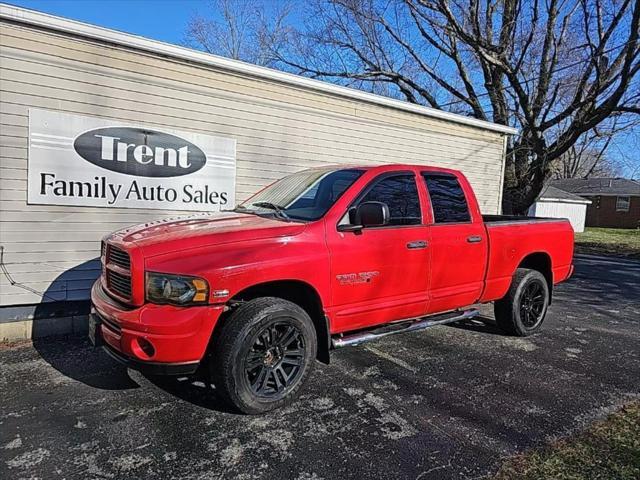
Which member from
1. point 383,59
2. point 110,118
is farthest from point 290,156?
point 383,59

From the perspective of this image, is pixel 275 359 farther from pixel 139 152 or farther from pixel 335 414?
pixel 139 152

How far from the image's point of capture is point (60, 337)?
5270 mm

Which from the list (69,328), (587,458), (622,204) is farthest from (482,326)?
(622,204)

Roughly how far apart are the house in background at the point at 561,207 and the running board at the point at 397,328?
28741 mm

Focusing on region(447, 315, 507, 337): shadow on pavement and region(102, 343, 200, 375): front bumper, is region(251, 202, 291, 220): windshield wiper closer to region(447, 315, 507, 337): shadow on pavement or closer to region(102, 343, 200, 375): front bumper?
region(102, 343, 200, 375): front bumper

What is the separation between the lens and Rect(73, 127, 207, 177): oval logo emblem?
547cm

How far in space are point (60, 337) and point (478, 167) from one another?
26.7ft

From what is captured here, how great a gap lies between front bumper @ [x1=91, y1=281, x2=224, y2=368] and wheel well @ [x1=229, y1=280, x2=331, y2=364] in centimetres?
41

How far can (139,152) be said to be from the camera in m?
5.75

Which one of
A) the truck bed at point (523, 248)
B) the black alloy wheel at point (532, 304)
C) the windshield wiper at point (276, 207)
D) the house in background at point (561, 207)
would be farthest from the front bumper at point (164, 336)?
the house in background at point (561, 207)

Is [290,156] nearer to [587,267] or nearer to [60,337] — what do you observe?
[60,337]

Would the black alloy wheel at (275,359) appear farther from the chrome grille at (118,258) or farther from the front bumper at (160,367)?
the chrome grille at (118,258)

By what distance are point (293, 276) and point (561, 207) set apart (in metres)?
35.3

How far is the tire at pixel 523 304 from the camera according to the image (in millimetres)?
5359
